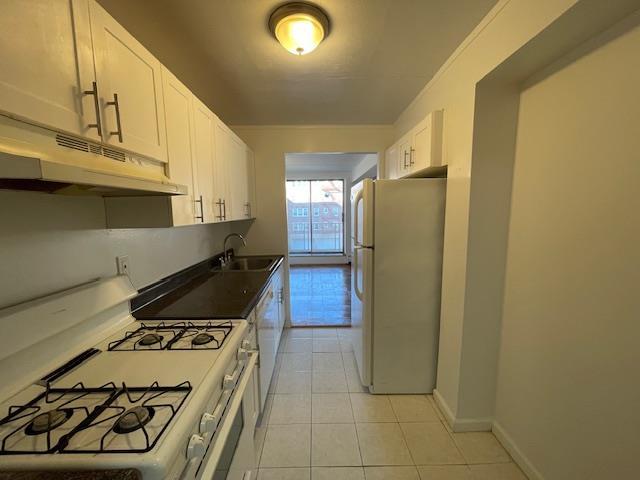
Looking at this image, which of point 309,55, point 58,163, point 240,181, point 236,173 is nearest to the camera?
point 58,163

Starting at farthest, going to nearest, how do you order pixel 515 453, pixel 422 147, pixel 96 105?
pixel 422 147
pixel 515 453
pixel 96 105

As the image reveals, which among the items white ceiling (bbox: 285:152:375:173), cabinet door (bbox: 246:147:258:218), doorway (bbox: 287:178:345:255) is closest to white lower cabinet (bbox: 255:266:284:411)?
cabinet door (bbox: 246:147:258:218)

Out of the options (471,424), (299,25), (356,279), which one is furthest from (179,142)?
(471,424)

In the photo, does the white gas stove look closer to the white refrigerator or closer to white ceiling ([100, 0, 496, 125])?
the white refrigerator

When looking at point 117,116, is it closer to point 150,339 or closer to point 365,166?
point 150,339

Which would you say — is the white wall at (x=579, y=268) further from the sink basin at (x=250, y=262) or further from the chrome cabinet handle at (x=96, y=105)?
the sink basin at (x=250, y=262)

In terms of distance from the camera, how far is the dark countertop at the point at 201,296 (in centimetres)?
145

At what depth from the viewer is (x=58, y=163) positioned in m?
0.63

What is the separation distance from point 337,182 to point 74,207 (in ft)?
20.4

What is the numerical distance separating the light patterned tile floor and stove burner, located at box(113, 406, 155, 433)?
3.79ft

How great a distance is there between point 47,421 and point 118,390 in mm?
161

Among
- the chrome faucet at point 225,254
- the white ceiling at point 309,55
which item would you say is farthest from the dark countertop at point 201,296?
the white ceiling at point 309,55

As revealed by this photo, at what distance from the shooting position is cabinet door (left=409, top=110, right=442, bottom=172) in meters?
1.85

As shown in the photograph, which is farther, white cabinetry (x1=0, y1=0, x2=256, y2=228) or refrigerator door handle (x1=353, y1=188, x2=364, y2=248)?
refrigerator door handle (x1=353, y1=188, x2=364, y2=248)
